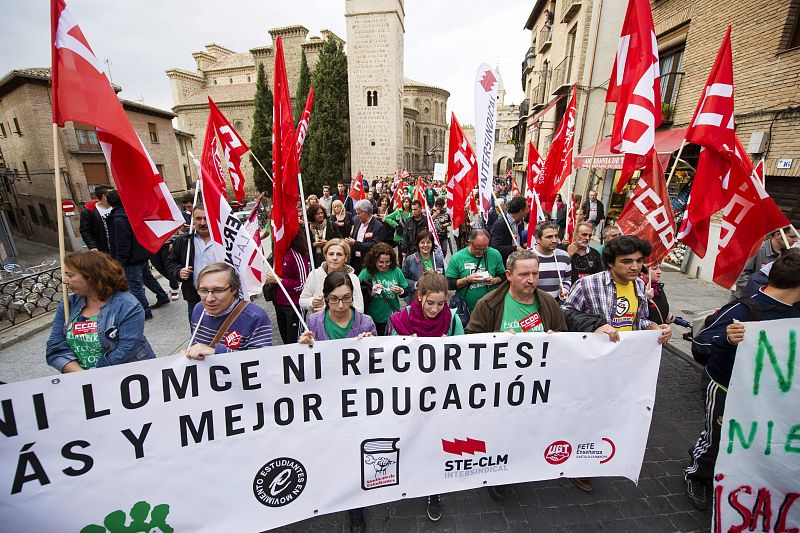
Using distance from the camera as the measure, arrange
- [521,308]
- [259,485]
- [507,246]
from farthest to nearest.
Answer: [507,246] < [521,308] < [259,485]

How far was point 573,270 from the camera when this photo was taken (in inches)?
170

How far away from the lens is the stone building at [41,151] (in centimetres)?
1873

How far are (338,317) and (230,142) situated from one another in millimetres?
3442

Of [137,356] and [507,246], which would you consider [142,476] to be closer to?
[137,356]

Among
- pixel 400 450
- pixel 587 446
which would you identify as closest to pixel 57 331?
pixel 400 450

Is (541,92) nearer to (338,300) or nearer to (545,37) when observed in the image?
(545,37)

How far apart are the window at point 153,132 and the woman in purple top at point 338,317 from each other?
29504 mm

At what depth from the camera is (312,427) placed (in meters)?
2.26

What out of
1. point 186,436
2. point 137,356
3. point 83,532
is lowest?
point 83,532

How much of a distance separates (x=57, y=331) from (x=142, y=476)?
126cm

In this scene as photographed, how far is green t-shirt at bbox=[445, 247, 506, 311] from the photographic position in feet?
13.3

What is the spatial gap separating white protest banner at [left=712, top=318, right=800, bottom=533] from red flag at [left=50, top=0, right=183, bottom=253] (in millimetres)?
4101

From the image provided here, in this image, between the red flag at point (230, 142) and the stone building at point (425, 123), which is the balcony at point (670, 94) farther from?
the stone building at point (425, 123)

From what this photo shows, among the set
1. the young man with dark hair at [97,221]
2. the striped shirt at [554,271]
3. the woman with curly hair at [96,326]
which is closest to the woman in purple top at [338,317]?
the woman with curly hair at [96,326]
